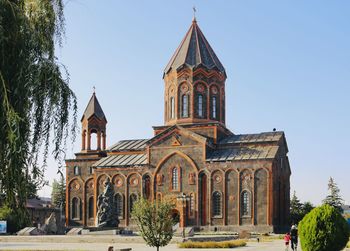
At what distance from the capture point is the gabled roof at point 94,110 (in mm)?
56806

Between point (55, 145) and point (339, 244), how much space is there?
1262 centimetres

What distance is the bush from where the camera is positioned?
21.0m

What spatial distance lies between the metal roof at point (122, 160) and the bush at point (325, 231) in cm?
3146

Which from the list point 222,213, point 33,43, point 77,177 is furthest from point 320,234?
point 77,177

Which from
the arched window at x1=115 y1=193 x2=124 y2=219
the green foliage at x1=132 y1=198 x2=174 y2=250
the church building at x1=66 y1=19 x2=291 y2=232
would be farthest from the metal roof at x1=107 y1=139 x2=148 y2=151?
the green foliage at x1=132 y1=198 x2=174 y2=250

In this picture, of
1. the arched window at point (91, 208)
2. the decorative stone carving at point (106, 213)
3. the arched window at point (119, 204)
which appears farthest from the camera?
the arched window at point (91, 208)

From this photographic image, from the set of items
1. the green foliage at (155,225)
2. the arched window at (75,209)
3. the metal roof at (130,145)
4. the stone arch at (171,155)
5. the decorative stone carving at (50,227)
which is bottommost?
the decorative stone carving at (50,227)

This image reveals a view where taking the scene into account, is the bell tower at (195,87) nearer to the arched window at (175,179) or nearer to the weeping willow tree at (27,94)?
the arched window at (175,179)

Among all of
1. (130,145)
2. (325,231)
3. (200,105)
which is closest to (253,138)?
(200,105)

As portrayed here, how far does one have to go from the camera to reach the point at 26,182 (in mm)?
12852

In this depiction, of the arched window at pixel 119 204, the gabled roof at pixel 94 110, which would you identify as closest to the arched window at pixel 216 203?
the arched window at pixel 119 204

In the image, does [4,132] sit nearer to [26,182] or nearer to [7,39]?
[26,182]

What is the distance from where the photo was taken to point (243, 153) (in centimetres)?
4891

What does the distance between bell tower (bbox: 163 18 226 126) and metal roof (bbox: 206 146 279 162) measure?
3.51m
